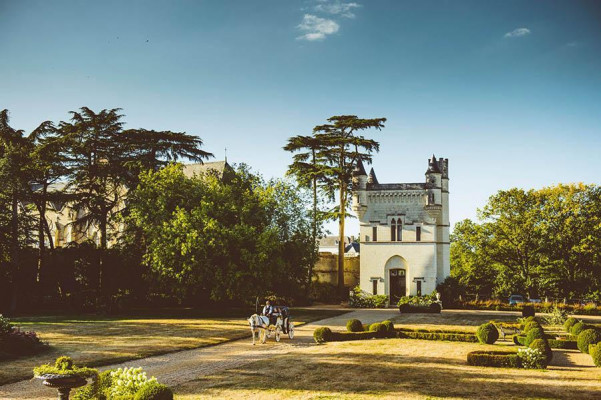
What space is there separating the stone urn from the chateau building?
3941 centimetres

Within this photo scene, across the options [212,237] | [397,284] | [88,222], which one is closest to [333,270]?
[397,284]

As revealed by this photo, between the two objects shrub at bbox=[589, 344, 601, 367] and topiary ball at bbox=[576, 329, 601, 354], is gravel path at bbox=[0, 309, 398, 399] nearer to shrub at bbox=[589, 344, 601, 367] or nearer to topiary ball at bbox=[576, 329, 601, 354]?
shrub at bbox=[589, 344, 601, 367]

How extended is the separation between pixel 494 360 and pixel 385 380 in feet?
15.4

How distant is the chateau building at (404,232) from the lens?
149ft

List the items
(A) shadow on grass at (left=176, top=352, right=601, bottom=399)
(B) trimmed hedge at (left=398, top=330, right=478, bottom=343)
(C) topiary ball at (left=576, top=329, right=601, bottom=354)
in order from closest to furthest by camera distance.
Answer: (A) shadow on grass at (left=176, top=352, right=601, bottom=399) → (C) topiary ball at (left=576, top=329, right=601, bottom=354) → (B) trimmed hedge at (left=398, top=330, right=478, bottom=343)

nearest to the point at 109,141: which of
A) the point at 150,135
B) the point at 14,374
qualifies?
the point at 150,135

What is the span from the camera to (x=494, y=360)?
15508 millimetres

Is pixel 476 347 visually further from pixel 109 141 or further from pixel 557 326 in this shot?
pixel 109 141

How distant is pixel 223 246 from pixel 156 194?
7070 mm

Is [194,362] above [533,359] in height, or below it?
below

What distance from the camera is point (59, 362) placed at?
9.28m

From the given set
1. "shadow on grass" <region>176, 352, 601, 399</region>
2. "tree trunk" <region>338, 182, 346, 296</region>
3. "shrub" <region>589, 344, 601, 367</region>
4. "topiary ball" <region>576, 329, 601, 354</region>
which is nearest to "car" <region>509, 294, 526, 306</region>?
"tree trunk" <region>338, 182, 346, 296</region>

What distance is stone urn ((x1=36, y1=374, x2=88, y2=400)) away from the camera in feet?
29.0

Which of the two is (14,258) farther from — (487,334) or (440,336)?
(487,334)
